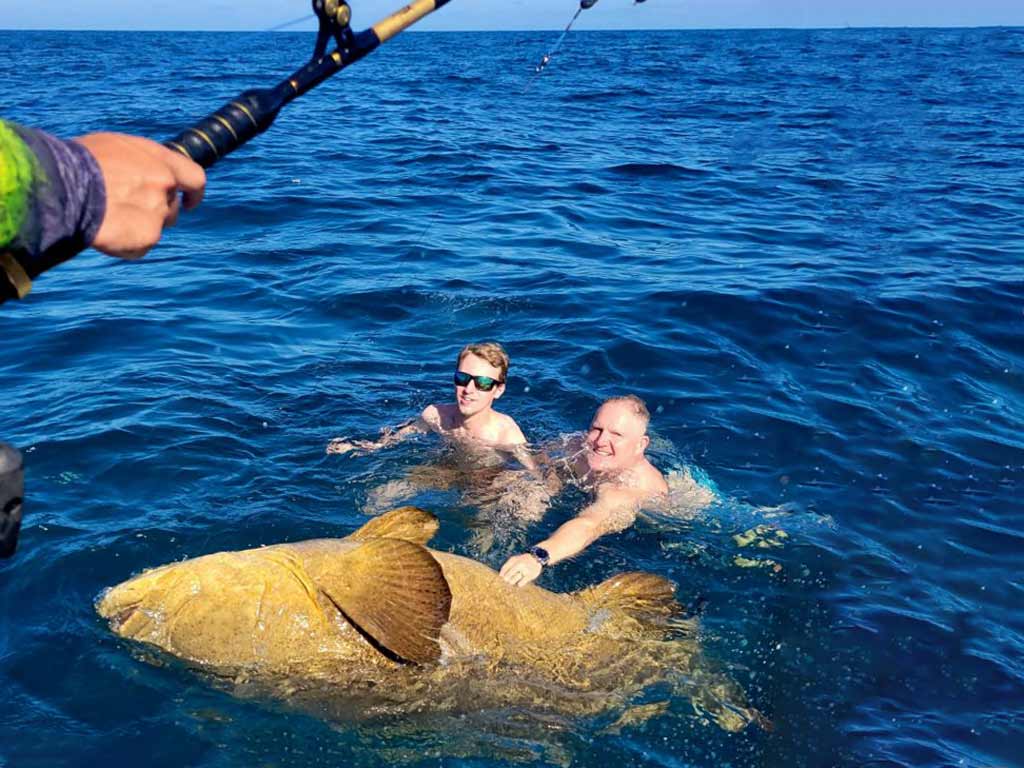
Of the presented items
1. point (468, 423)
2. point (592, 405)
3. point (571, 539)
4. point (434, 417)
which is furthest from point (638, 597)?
point (592, 405)

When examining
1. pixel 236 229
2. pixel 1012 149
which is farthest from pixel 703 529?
pixel 1012 149

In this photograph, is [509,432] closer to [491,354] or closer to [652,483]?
[491,354]

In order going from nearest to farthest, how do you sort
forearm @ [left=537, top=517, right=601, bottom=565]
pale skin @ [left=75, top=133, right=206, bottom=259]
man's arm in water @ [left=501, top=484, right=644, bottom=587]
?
pale skin @ [left=75, top=133, right=206, bottom=259] < man's arm in water @ [left=501, top=484, right=644, bottom=587] < forearm @ [left=537, top=517, right=601, bottom=565]

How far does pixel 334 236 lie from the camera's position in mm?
13141

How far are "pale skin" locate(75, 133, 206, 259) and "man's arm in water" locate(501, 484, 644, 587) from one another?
123 inches

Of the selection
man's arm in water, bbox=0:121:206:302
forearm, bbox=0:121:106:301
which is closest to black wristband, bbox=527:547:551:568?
man's arm in water, bbox=0:121:206:302

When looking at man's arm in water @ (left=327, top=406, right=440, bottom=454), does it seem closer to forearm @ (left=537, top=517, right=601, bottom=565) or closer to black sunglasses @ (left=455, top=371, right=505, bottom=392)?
black sunglasses @ (left=455, top=371, right=505, bottom=392)

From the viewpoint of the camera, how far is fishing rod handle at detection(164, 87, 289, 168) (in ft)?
8.95

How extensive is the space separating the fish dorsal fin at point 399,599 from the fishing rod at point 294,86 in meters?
1.56

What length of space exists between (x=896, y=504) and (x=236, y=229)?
9598 mm

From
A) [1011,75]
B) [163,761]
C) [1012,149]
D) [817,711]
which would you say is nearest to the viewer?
[163,761]

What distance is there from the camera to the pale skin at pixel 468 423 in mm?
6973

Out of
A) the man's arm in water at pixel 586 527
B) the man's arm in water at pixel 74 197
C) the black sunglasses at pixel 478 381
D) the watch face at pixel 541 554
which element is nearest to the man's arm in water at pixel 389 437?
the black sunglasses at pixel 478 381

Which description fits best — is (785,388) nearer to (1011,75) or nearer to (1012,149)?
(1012,149)
